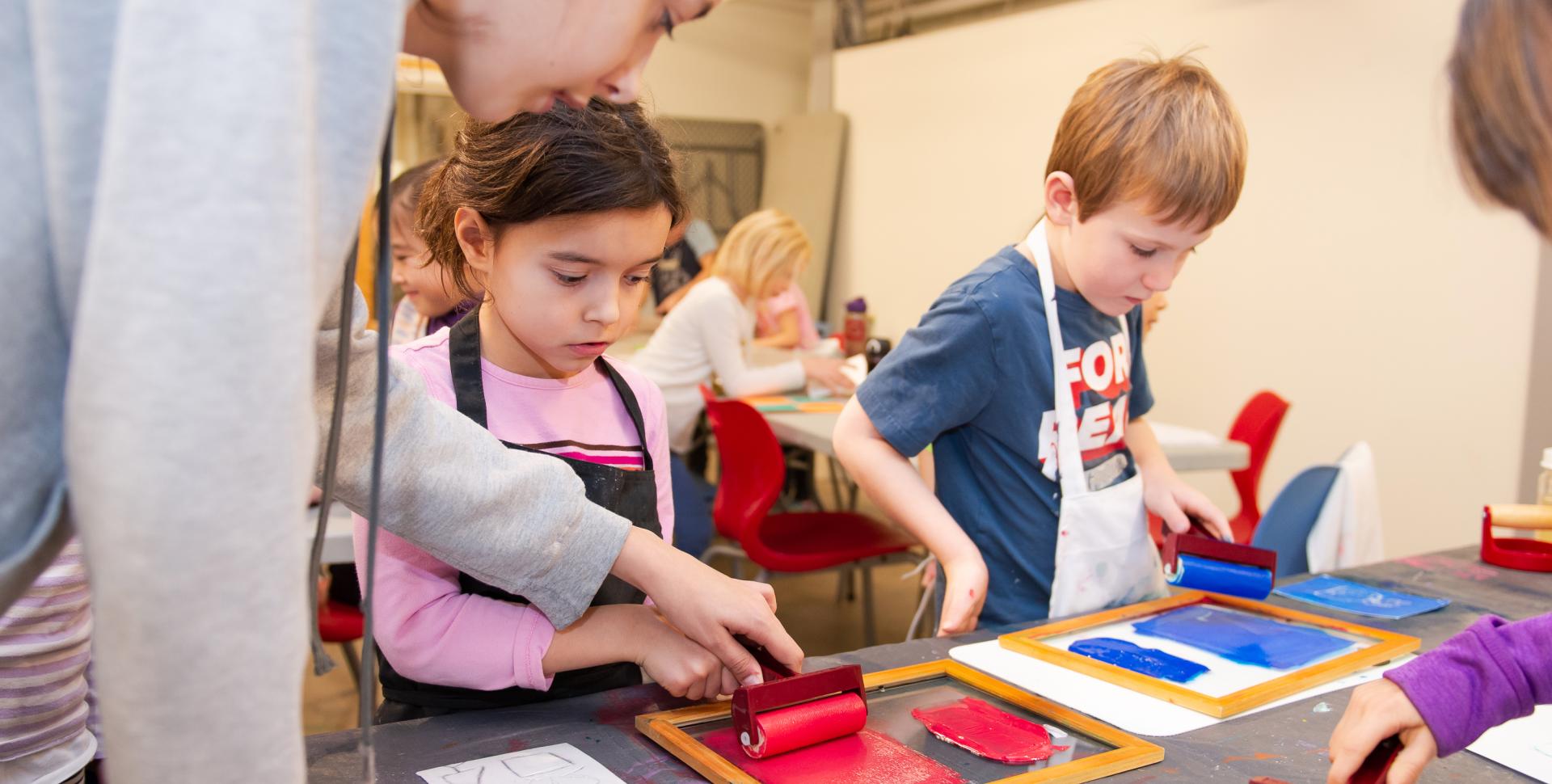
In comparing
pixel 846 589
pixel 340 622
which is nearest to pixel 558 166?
pixel 340 622

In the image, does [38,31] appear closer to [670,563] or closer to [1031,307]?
[670,563]

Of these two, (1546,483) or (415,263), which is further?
(415,263)

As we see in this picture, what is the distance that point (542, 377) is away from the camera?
1.19 meters

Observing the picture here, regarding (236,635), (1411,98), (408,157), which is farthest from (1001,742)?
(408,157)

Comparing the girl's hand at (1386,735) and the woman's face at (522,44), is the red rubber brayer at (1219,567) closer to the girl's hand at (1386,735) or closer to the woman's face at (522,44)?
the girl's hand at (1386,735)

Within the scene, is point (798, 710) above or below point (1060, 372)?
below

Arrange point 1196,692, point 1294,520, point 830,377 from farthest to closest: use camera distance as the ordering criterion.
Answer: point 830,377, point 1294,520, point 1196,692

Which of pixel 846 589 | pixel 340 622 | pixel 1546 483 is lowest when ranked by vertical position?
pixel 846 589

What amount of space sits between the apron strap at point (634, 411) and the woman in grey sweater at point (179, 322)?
75 centimetres

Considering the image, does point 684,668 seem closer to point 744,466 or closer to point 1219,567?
point 1219,567

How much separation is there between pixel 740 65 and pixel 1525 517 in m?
5.90

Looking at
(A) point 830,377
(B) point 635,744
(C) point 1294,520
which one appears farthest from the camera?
(A) point 830,377

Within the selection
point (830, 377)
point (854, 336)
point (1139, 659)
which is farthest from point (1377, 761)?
point (854, 336)

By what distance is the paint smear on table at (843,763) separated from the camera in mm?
821
